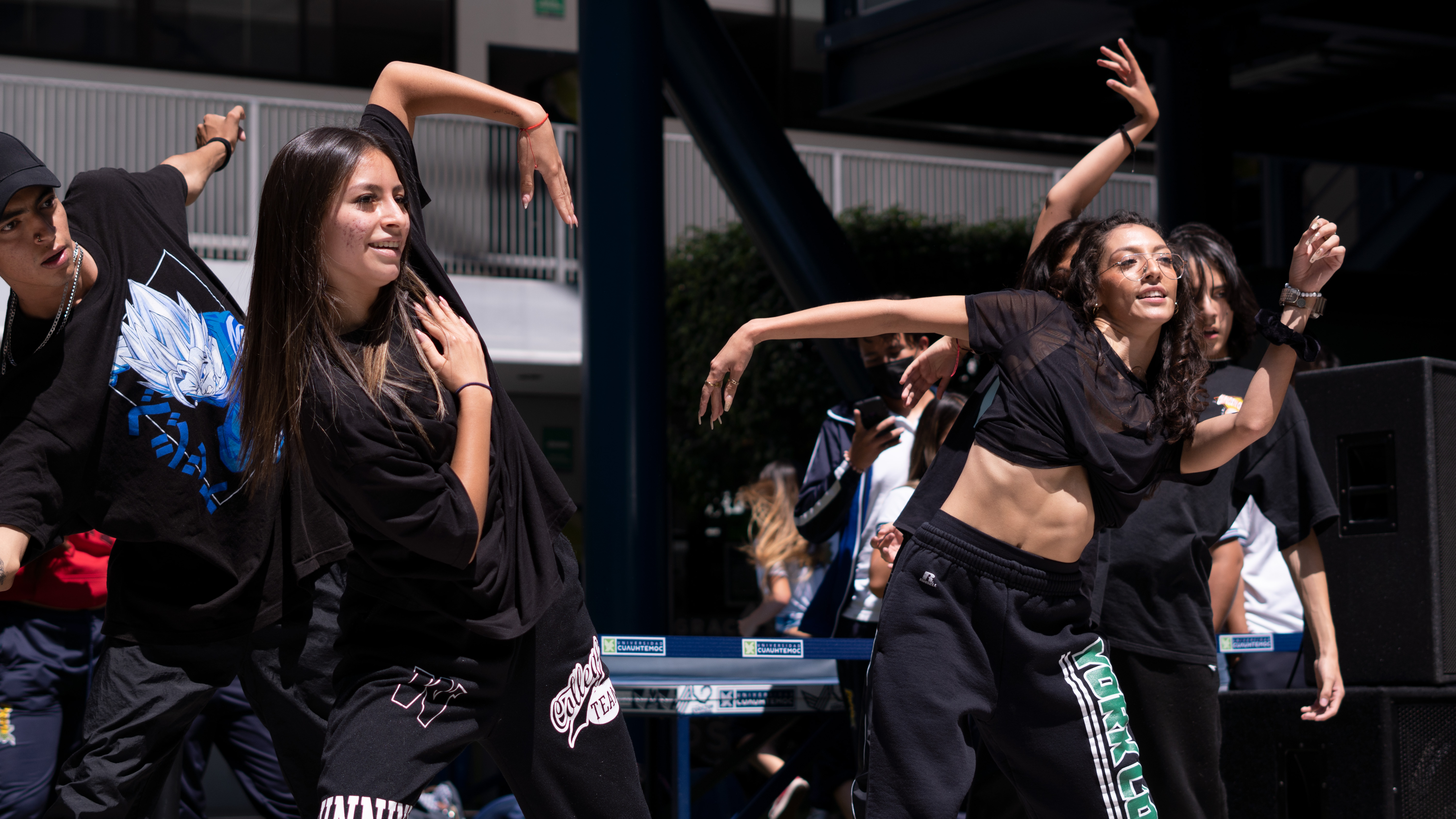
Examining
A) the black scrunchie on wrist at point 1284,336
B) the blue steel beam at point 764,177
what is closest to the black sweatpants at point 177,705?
the black scrunchie on wrist at point 1284,336

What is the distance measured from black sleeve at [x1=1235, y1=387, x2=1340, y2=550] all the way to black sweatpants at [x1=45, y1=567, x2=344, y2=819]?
256 cm

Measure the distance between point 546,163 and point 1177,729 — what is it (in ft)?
7.23

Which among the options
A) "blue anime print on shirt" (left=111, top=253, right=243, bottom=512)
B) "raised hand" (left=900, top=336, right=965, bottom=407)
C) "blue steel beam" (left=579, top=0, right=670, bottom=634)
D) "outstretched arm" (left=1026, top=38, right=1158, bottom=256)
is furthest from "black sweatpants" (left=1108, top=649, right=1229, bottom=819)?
"blue steel beam" (left=579, top=0, right=670, bottom=634)

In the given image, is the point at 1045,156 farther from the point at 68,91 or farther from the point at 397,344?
the point at 397,344

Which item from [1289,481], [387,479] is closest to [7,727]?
[387,479]

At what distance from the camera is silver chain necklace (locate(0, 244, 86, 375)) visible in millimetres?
3119

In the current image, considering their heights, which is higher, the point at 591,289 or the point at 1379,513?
the point at 591,289

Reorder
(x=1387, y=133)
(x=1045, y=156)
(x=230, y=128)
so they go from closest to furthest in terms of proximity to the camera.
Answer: (x=230, y=128) < (x=1387, y=133) < (x=1045, y=156)

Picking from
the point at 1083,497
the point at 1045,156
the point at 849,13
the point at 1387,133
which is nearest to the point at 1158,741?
the point at 1083,497

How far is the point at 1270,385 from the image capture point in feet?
10.5

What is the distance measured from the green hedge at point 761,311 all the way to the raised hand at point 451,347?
911 cm

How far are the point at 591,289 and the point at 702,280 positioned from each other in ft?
22.2

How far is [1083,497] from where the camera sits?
316 cm

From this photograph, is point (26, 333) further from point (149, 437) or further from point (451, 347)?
point (451, 347)
